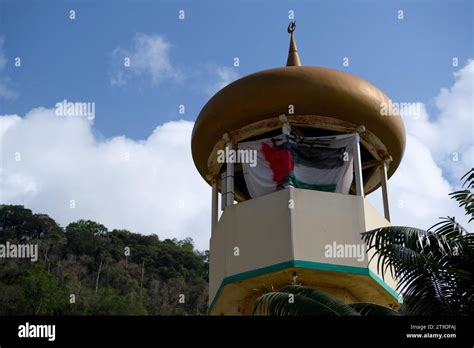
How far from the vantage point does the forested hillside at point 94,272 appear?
3994cm

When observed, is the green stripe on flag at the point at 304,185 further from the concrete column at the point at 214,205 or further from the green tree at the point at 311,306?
the green tree at the point at 311,306

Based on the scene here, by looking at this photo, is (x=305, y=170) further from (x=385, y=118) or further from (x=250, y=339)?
(x=250, y=339)

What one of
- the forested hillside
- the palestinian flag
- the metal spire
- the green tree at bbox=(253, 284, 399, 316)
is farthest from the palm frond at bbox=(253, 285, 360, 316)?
the forested hillside

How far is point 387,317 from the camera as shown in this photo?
8.03m

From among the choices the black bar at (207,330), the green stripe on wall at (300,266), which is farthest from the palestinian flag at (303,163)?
the black bar at (207,330)

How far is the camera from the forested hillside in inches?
1572

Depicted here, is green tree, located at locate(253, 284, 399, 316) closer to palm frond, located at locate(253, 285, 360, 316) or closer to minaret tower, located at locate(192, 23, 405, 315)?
palm frond, located at locate(253, 285, 360, 316)

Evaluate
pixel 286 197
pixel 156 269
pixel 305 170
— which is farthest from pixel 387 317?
pixel 156 269

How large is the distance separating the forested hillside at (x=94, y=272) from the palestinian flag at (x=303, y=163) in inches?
910

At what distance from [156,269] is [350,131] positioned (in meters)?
40.9

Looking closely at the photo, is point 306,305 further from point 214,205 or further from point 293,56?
point 293,56

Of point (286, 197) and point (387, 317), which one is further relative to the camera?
point (286, 197)

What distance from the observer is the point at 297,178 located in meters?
14.7

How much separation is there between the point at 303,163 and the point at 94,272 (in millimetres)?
40018
